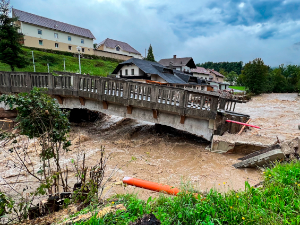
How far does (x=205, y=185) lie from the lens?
17.4 feet

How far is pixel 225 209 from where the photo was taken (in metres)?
2.87

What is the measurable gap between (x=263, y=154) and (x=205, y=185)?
90.3 inches

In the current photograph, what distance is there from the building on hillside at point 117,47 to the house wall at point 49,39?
398 centimetres

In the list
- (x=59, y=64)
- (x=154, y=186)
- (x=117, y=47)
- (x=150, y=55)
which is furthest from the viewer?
(x=150, y=55)

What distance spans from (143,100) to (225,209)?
6345 millimetres

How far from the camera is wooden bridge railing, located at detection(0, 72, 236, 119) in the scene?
7648mm

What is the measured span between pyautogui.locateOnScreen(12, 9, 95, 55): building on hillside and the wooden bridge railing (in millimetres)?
32532

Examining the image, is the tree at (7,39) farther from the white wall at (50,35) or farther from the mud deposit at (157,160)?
the white wall at (50,35)

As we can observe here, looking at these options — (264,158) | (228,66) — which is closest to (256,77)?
(264,158)

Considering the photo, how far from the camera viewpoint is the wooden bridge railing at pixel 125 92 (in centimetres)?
765

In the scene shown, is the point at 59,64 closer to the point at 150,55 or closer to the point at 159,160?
the point at 150,55

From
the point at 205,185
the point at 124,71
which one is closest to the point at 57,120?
the point at 205,185

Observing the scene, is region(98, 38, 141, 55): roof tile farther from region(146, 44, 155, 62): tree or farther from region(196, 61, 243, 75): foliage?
region(196, 61, 243, 75): foliage

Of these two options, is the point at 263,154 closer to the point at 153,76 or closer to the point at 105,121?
the point at 105,121
